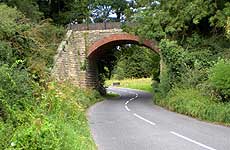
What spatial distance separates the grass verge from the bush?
46 centimetres

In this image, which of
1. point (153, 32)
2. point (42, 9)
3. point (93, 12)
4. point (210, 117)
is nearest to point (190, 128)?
point (210, 117)

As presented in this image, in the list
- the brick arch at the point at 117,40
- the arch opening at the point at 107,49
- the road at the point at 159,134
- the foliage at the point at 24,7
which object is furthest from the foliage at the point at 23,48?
the arch opening at the point at 107,49

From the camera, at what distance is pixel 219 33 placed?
27.8 meters

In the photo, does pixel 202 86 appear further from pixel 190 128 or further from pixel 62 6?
pixel 62 6

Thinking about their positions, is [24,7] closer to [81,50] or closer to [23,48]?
[81,50]

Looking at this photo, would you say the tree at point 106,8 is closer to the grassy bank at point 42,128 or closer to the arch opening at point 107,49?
the arch opening at point 107,49

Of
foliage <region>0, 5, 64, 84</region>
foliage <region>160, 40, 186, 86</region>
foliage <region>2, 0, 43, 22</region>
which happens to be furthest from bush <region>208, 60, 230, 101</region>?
foliage <region>2, 0, 43, 22</region>

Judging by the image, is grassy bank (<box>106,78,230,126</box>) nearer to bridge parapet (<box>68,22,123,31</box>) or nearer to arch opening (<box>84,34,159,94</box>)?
arch opening (<box>84,34,159,94</box>)

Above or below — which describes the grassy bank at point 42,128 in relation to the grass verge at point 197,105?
above

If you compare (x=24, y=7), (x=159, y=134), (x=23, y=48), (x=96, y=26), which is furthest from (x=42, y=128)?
(x=96, y=26)

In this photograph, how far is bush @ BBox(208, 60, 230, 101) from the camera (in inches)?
707

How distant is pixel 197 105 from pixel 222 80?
1.57 m

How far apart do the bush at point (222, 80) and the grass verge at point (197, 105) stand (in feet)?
1.51

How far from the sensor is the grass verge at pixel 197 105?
16.4 m
